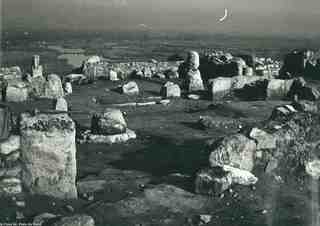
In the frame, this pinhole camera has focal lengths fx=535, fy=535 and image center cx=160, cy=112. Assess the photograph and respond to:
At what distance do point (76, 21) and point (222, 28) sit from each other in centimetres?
2678

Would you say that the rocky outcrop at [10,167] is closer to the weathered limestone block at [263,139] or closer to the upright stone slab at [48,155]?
the upright stone slab at [48,155]

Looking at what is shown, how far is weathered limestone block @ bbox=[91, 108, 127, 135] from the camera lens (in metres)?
14.9

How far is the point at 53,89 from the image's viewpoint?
73.0 ft

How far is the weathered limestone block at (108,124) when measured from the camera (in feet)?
48.8

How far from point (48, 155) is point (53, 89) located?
12.7 metres

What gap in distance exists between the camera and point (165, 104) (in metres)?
21.3

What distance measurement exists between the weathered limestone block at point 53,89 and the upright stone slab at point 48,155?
12238 mm

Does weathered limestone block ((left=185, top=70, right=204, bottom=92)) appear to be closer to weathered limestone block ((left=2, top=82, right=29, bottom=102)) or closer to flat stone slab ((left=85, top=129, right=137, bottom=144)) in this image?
weathered limestone block ((left=2, top=82, right=29, bottom=102))

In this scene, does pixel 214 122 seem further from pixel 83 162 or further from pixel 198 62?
pixel 198 62

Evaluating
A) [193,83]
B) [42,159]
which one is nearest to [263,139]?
[42,159]

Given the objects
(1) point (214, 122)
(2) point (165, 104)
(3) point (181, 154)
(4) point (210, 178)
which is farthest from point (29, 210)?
(2) point (165, 104)

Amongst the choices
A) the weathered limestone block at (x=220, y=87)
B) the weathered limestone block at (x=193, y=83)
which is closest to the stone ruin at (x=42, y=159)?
the weathered limestone block at (x=220, y=87)

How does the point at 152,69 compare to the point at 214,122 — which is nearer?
the point at 214,122

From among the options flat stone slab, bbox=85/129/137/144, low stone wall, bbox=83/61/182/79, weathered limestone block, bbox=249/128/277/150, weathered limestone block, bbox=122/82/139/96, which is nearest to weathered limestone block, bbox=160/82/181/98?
weathered limestone block, bbox=122/82/139/96
